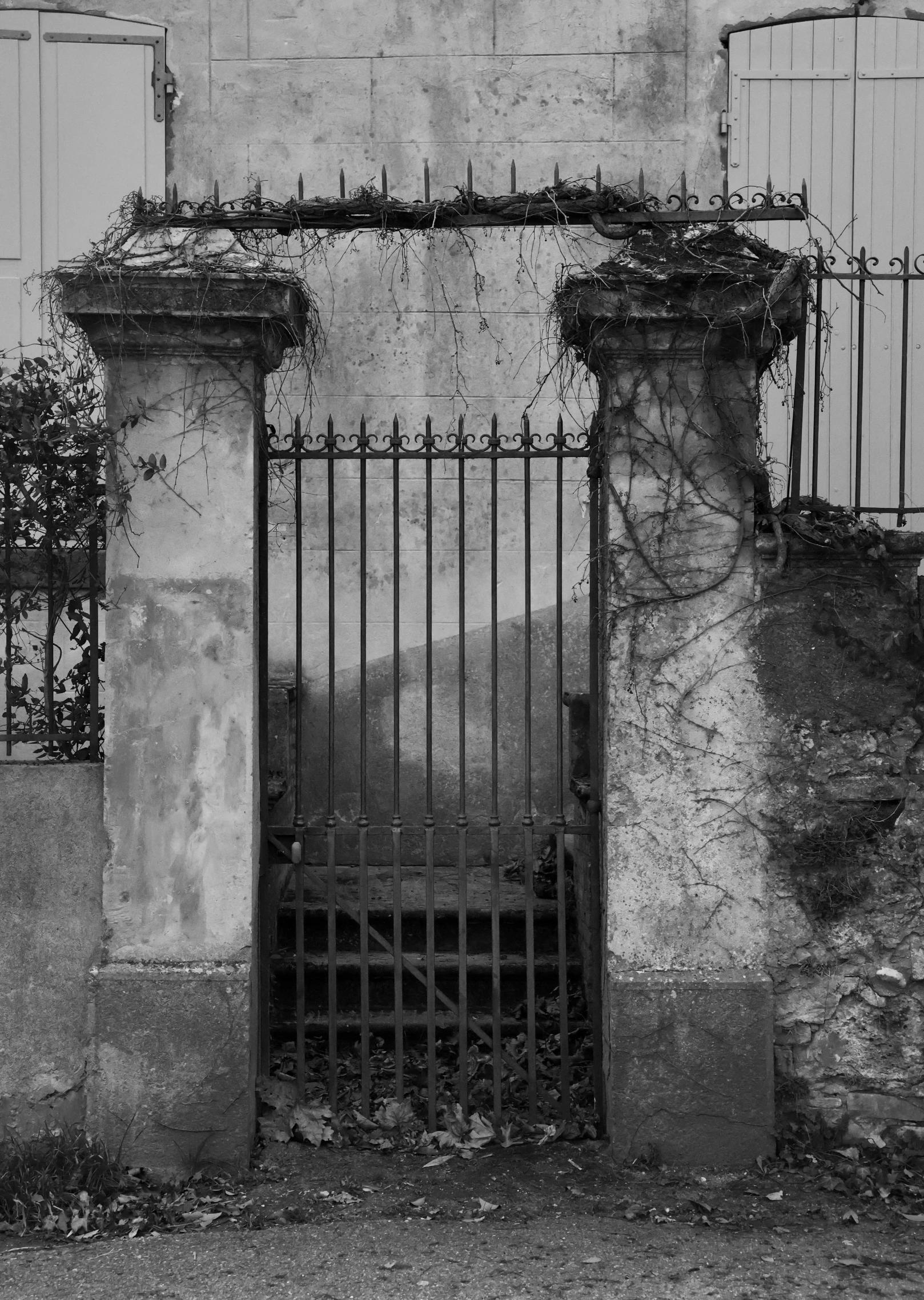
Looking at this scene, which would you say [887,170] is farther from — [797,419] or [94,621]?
[94,621]

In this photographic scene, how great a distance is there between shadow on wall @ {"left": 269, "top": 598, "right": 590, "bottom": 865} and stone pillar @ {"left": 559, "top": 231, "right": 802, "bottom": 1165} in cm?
216

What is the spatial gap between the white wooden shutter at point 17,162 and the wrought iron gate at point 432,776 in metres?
1.63

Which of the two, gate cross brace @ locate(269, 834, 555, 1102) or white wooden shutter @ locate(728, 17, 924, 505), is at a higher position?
white wooden shutter @ locate(728, 17, 924, 505)

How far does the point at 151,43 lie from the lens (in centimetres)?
639

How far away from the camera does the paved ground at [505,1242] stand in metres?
3.11

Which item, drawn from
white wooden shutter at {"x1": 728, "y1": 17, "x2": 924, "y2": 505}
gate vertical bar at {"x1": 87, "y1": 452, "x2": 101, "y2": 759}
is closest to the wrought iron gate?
gate vertical bar at {"x1": 87, "y1": 452, "x2": 101, "y2": 759}

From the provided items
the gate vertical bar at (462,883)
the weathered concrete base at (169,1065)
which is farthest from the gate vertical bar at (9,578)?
the gate vertical bar at (462,883)

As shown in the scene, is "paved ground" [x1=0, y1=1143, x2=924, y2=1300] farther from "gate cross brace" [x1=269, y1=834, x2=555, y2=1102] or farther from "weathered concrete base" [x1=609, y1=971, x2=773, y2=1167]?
"gate cross brace" [x1=269, y1=834, x2=555, y2=1102]

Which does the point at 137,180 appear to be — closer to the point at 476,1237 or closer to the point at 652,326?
the point at 652,326

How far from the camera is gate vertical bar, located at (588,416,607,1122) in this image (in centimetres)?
400

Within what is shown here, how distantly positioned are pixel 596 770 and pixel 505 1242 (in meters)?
1.47

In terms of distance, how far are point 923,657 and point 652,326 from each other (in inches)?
52.6

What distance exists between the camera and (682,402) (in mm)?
3781

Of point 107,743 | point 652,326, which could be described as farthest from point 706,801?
point 107,743
